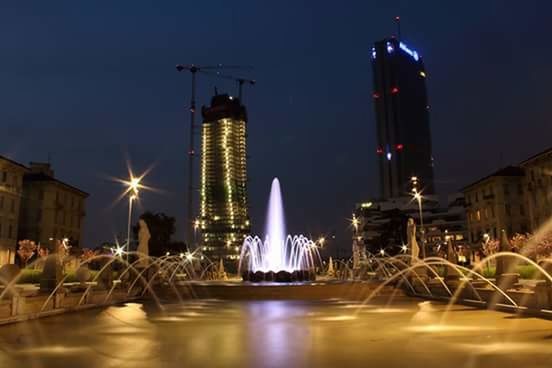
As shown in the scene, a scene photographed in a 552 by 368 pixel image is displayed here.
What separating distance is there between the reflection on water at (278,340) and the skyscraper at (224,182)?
6403 inches

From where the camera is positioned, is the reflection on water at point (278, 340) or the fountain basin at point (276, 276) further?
the fountain basin at point (276, 276)

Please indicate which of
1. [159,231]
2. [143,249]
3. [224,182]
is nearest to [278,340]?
[143,249]

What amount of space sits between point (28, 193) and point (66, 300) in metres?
62.8

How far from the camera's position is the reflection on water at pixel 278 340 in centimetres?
821

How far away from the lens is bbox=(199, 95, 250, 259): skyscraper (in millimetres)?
181875

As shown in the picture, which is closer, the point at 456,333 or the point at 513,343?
the point at 513,343

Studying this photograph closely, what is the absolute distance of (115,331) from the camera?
12.2 meters

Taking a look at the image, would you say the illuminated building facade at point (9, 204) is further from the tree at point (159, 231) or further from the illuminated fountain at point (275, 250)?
the illuminated fountain at point (275, 250)

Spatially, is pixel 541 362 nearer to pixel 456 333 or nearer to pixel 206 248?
pixel 456 333

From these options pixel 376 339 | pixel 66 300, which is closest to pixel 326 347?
pixel 376 339

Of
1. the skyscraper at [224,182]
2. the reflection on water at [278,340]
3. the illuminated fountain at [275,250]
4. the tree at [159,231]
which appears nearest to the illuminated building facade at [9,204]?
the tree at [159,231]

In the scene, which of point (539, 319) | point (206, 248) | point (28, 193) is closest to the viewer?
point (539, 319)

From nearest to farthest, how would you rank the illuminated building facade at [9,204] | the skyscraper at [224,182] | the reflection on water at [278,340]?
1. the reflection on water at [278,340]
2. the illuminated building facade at [9,204]
3. the skyscraper at [224,182]

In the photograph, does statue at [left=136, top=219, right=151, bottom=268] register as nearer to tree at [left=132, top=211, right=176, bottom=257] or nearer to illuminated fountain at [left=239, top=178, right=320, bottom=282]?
illuminated fountain at [left=239, top=178, right=320, bottom=282]
